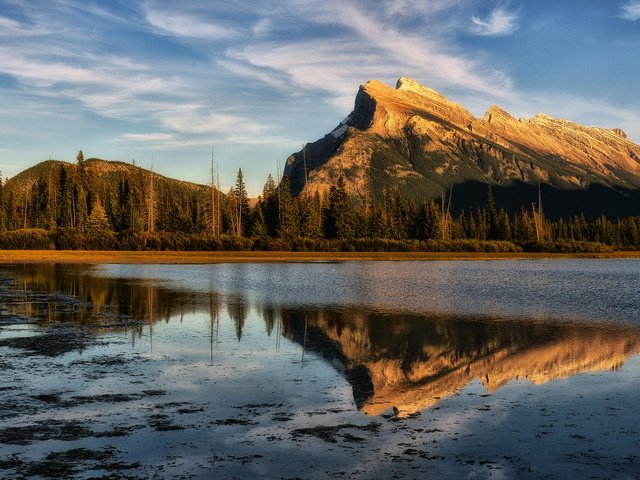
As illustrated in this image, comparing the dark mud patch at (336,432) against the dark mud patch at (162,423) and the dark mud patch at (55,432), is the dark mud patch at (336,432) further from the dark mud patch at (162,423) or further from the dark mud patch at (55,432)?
the dark mud patch at (55,432)

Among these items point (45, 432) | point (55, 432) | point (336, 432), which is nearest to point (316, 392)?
point (336, 432)

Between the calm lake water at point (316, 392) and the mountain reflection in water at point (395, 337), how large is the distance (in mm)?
116

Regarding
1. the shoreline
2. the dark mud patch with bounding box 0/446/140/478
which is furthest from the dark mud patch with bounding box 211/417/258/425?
the shoreline

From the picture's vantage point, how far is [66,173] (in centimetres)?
18488

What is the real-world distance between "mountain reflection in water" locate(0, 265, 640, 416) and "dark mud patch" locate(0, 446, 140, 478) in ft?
19.1

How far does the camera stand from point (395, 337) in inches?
1000

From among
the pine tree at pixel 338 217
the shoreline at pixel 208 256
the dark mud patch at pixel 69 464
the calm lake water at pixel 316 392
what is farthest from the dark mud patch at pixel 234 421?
the pine tree at pixel 338 217

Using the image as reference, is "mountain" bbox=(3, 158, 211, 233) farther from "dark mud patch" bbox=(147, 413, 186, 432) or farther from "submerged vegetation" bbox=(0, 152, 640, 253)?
"dark mud patch" bbox=(147, 413, 186, 432)

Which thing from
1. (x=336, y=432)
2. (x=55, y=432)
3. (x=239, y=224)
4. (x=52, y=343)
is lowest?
(x=336, y=432)

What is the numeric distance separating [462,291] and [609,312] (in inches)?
536

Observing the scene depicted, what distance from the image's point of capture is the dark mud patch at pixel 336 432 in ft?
40.4

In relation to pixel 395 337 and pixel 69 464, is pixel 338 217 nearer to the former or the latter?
pixel 395 337

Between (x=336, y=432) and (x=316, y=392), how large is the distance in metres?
3.48

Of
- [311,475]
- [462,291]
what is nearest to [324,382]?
[311,475]
